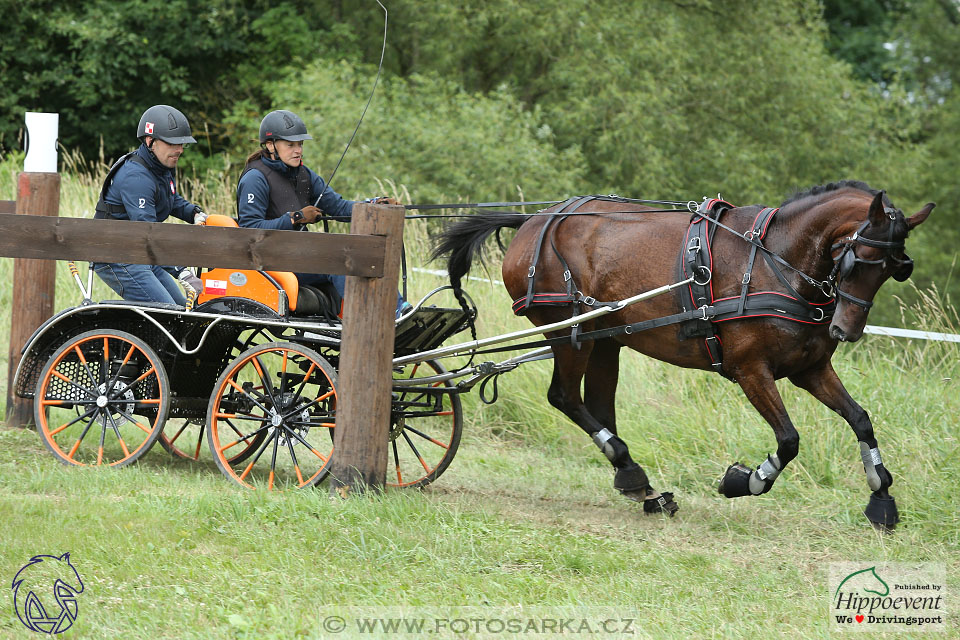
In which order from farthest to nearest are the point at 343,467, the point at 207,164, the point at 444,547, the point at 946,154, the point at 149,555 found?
the point at 946,154, the point at 207,164, the point at 343,467, the point at 444,547, the point at 149,555

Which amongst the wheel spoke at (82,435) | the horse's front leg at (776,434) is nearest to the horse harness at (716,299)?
the horse's front leg at (776,434)

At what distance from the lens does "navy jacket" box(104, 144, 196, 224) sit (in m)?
5.88

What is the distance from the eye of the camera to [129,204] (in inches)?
231

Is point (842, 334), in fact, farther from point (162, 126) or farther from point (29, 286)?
point (29, 286)

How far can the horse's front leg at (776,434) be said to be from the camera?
17.2 ft

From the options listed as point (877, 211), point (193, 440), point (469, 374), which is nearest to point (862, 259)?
point (877, 211)

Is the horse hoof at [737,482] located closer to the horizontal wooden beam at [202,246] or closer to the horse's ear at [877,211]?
the horse's ear at [877,211]

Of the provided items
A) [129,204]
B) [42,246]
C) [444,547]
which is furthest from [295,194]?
[444,547]

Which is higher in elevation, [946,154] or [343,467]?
[946,154]

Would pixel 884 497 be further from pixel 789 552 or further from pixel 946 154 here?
pixel 946 154

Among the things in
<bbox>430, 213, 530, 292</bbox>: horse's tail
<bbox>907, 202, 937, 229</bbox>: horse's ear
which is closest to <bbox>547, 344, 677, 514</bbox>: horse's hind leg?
<bbox>430, 213, 530, 292</bbox>: horse's tail

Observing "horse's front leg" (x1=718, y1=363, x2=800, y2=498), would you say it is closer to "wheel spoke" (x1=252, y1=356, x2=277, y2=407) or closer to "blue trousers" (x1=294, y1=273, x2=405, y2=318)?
"blue trousers" (x1=294, y1=273, x2=405, y2=318)

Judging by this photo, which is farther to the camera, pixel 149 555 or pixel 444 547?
pixel 444 547

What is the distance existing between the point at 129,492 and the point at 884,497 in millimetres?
3748
